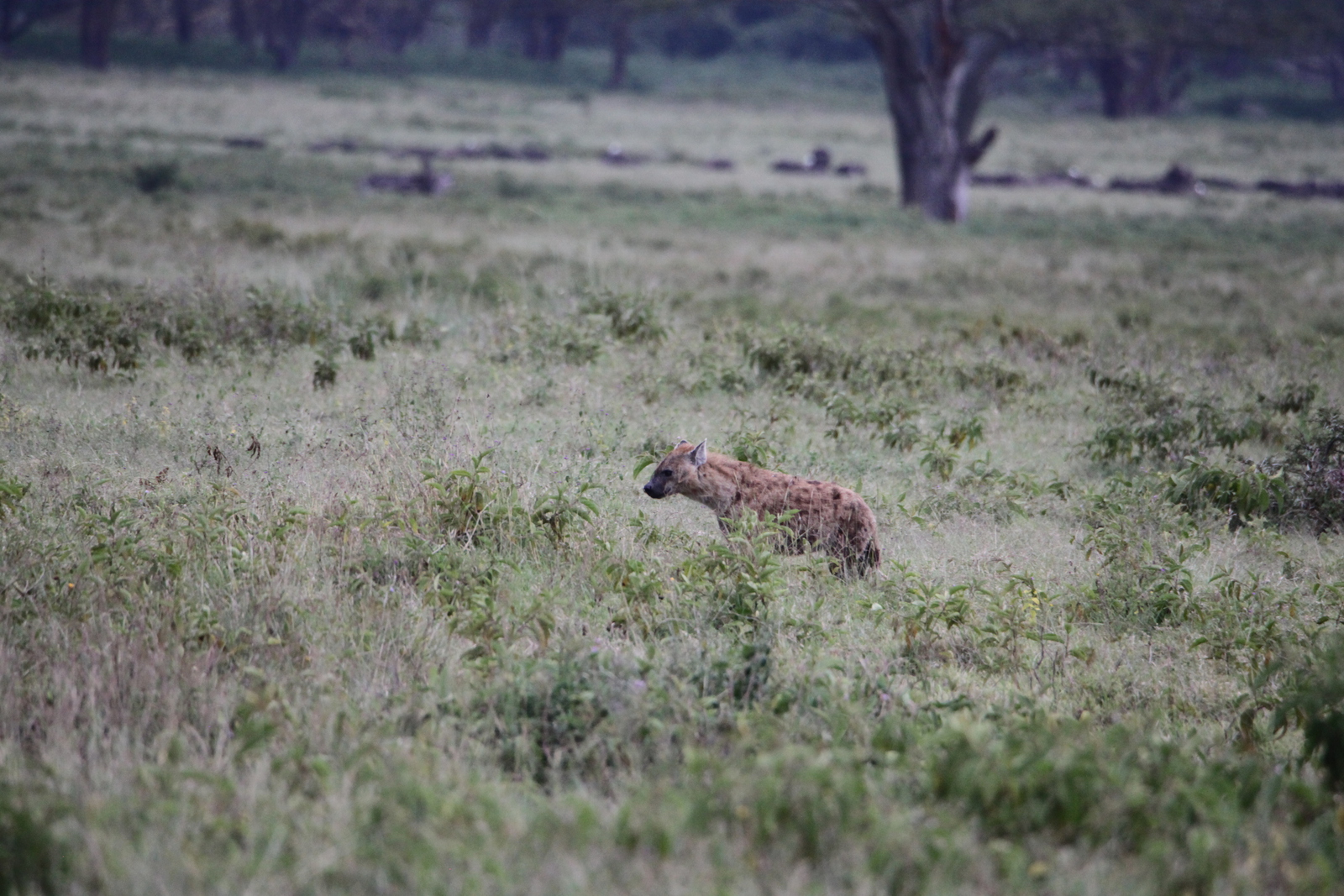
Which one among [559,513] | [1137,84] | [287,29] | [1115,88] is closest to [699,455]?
[559,513]

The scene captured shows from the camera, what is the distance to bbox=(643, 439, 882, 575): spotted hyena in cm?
579

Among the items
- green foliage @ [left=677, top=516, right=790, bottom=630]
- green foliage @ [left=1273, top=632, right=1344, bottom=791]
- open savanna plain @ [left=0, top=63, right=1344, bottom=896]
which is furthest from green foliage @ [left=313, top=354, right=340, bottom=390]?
green foliage @ [left=1273, top=632, right=1344, bottom=791]

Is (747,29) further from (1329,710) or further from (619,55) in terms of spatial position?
(1329,710)

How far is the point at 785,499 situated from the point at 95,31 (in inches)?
2437

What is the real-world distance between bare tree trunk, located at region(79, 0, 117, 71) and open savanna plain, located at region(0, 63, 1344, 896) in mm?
48463

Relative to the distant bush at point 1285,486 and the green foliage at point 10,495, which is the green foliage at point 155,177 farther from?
the distant bush at point 1285,486

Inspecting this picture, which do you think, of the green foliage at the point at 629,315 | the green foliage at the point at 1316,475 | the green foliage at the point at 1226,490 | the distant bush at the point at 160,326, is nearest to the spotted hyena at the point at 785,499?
the green foliage at the point at 1226,490

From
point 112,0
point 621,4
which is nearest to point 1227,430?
point 621,4

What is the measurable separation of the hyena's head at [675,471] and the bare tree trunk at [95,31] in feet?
198

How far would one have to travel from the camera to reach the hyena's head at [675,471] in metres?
5.96

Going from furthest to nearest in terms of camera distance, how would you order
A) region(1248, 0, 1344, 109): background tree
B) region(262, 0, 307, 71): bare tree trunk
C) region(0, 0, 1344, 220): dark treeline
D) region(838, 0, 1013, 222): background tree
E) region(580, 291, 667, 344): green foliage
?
region(262, 0, 307, 71): bare tree trunk < region(1248, 0, 1344, 109): background tree < region(0, 0, 1344, 220): dark treeline < region(838, 0, 1013, 222): background tree < region(580, 291, 667, 344): green foliage

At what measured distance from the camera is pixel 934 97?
2461 centimetres

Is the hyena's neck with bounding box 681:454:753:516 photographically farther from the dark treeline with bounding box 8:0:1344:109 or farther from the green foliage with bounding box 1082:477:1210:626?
the dark treeline with bounding box 8:0:1344:109

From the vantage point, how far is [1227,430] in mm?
8508
